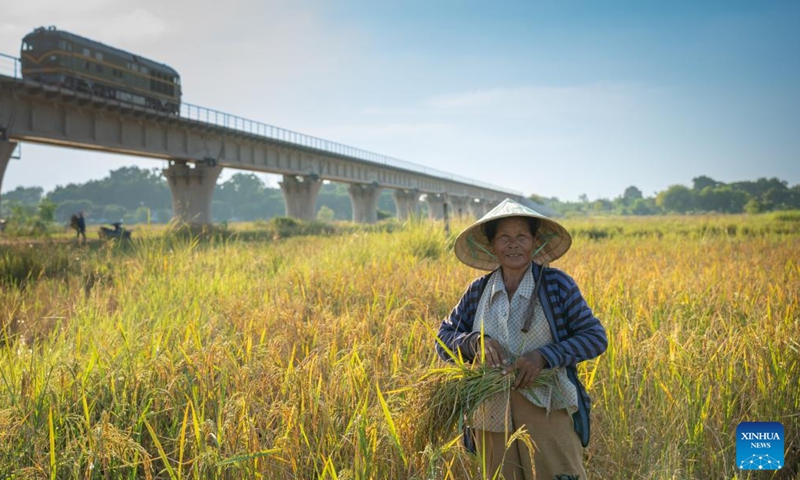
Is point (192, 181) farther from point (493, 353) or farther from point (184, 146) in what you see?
point (493, 353)

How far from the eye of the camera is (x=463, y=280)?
6.03 meters

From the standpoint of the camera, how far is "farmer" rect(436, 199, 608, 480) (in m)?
1.82

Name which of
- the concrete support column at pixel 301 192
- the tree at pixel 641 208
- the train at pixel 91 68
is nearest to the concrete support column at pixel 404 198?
the concrete support column at pixel 301 192

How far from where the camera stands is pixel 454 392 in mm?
1812

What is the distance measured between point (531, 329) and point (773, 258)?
8782 millimetres

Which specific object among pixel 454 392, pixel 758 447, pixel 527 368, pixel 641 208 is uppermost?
pixel 641 208

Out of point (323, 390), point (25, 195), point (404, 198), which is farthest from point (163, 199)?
point (323, 390)

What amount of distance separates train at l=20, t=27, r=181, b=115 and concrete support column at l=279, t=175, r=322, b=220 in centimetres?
1352

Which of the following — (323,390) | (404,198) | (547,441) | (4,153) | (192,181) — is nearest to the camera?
(547,441)

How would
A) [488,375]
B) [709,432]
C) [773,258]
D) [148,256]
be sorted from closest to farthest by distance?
[488,375]
[709,432]
[148,256]
[773,258]

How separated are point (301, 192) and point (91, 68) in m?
18.7

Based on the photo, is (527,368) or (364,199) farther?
(364,199)

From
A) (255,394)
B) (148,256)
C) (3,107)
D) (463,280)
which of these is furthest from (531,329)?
(3,107)

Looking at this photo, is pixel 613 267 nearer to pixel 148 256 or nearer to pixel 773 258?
pixel 773 258
